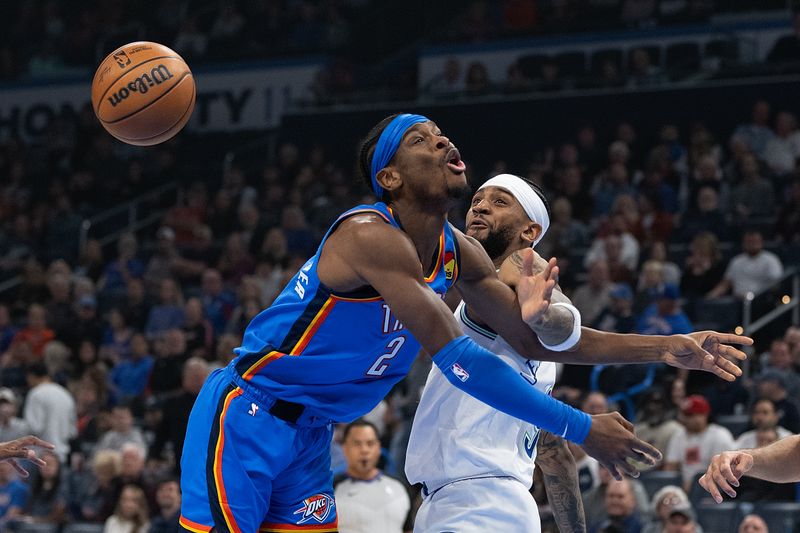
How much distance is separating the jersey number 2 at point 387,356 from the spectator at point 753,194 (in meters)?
9.57

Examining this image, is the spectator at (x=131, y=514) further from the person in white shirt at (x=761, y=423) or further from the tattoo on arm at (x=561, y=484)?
the tattoo on arm at (x=561, y=484)

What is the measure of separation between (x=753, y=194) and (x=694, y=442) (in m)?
4.29

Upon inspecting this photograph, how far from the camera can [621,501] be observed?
974cm

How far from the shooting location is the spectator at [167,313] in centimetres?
1559

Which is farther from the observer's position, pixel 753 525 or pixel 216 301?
pixel 216 301

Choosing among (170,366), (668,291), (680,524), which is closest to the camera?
(680,524)

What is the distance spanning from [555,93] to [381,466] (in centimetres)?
810

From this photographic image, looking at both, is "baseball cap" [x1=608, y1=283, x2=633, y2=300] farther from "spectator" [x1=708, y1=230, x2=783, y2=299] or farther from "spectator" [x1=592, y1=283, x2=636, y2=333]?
"spectator" [x1=708, y1=230, x2=783, y2=299]

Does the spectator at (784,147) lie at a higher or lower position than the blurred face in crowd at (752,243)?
higher

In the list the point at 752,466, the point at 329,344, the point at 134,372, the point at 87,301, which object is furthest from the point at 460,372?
the point at 87,301

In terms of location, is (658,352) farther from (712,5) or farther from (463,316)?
(712,5)

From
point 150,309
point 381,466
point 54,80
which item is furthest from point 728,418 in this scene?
point 54,80

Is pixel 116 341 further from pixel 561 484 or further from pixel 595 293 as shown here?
pixel 561 484

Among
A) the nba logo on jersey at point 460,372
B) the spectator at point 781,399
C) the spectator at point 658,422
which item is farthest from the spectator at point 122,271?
the nba logo on jersey at point 460,372
